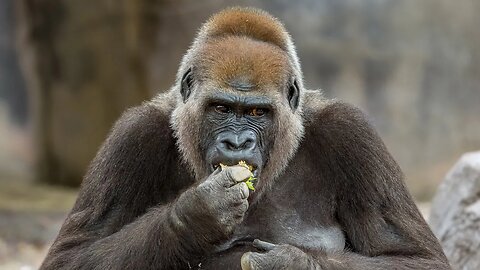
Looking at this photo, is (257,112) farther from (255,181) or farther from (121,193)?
(121,193)

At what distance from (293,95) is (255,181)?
56 cm

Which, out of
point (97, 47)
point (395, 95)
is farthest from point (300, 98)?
point (97, 47)

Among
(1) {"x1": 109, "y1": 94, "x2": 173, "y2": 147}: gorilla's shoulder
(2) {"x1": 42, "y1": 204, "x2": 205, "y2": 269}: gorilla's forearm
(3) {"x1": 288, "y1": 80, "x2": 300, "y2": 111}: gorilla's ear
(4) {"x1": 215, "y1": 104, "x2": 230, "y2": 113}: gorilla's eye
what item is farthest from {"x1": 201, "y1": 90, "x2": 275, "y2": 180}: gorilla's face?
(1) {"x1": 109, "y1": 94, "x2": 173, "y2": 147}: gorilla's shoulder

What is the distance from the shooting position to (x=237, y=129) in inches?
168

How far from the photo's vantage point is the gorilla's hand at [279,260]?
13.3 ft

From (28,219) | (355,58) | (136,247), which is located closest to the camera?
(136,247)

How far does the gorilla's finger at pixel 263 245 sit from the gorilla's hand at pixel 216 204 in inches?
7.3

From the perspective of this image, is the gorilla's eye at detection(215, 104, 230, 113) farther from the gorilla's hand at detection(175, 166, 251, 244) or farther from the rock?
the rock

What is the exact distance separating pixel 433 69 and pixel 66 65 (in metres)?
4.63

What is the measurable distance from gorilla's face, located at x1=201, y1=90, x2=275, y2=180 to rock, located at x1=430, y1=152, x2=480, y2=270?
192cm

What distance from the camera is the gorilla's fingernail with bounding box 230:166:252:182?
395 cm

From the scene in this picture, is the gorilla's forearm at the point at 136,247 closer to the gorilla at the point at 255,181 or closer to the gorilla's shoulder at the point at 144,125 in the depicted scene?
the gorilla at the point at 255,181

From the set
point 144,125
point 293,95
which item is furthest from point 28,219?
point 293,95

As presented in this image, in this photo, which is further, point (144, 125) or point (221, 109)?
point (144, 125)
